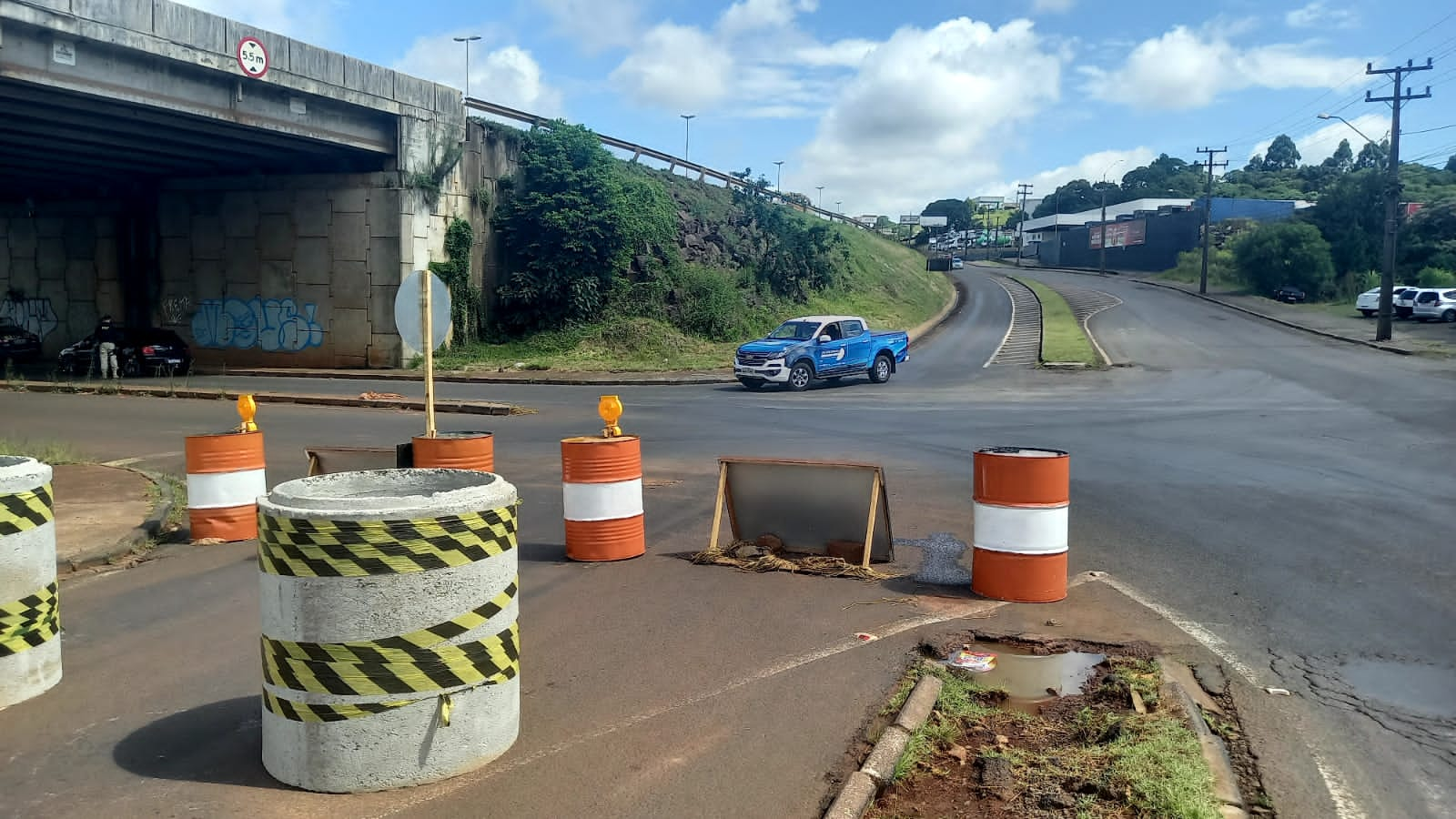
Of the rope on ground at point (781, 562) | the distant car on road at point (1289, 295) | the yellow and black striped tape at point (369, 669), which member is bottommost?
the rope on ground at point (781, 562)

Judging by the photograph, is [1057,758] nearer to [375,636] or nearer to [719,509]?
→ [375,636]

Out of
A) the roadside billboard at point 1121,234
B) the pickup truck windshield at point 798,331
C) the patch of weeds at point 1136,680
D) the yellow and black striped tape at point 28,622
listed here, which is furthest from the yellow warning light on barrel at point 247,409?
the roadside billboard at point 1121,234

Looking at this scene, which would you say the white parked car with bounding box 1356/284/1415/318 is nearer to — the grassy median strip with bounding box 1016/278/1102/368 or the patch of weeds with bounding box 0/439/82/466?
the grassy median strip with bounding box 1016/278/1102/368

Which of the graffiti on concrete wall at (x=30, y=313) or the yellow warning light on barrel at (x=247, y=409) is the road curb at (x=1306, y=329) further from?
the graffiti on concrete wall at (x=30, y=313)

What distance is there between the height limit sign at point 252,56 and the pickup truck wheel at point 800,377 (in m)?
15.1

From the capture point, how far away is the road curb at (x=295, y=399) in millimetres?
20781

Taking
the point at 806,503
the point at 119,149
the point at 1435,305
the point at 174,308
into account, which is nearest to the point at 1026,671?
the point at 806,503

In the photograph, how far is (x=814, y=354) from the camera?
1082 inches

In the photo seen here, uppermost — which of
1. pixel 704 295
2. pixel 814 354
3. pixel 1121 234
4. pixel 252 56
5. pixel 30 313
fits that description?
pixel 1121 234

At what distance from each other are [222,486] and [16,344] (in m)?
34.4

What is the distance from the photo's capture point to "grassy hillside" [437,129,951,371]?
35.8 metres

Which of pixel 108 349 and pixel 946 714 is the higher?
pixel 108 349

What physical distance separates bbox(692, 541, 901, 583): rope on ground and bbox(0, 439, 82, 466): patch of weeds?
926 centimetres

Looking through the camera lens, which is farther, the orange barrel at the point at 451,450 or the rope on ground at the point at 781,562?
the orange barrel at the point at 451,450
